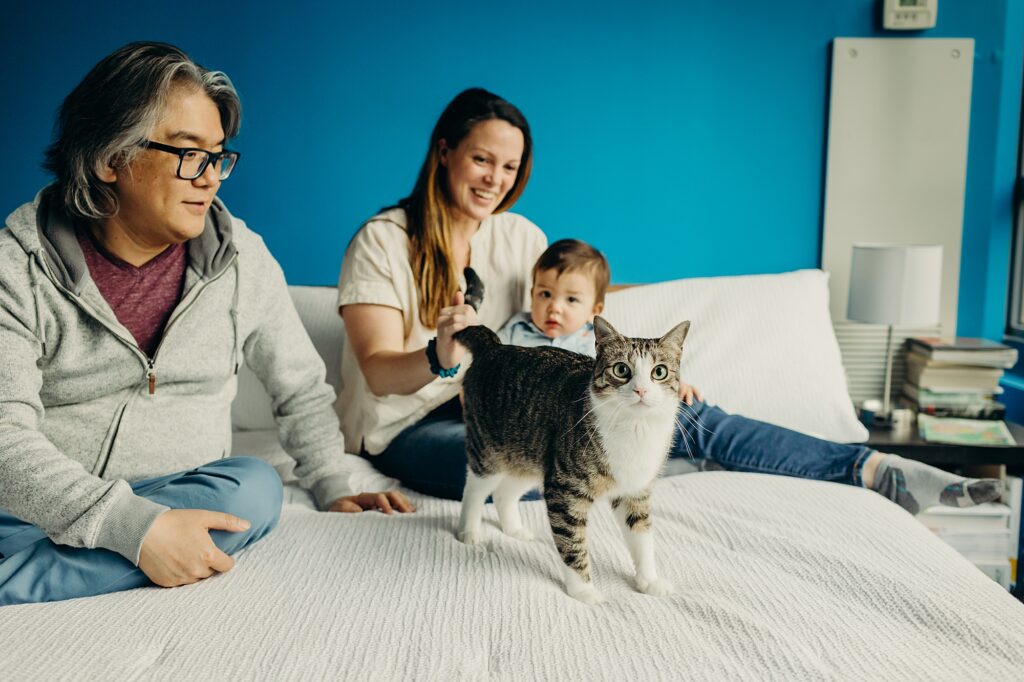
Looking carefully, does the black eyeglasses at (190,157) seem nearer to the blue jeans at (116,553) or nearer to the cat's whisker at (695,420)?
the blue jeans at (116,553)

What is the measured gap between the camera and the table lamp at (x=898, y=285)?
2.38 metres

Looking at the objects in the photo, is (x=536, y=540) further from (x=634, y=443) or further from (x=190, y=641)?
(x=190, y=641)

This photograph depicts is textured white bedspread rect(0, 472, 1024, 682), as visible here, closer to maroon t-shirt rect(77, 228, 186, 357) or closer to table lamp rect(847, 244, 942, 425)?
maroon t-shirt rect(77, 228, 186, 357)

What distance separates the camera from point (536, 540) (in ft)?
4.50

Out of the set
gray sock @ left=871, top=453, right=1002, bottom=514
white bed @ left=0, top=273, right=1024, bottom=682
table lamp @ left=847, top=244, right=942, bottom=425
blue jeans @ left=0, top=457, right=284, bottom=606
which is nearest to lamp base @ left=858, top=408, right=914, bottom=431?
table lamp @ left=847, top=244, right=942, bottom=425

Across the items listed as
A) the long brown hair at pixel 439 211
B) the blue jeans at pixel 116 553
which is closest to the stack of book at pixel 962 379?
the long brown hair at pixel 439 211

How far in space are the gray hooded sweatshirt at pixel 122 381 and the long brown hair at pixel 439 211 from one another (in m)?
0.30

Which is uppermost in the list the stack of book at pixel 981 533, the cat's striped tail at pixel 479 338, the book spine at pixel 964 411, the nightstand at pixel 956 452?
the cat's striped tail at pixel 479 338

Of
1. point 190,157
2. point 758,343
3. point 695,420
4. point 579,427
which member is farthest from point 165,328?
point 758,343

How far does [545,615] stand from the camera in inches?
43.6

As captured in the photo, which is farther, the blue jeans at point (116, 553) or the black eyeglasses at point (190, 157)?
the black eyeglasses at point (190, 157)

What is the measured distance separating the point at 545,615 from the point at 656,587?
181 millimetres

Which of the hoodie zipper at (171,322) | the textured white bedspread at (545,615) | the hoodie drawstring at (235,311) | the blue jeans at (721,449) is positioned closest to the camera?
the textured white bedspread at (545,615)

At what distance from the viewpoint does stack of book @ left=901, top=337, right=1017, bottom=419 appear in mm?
2383
